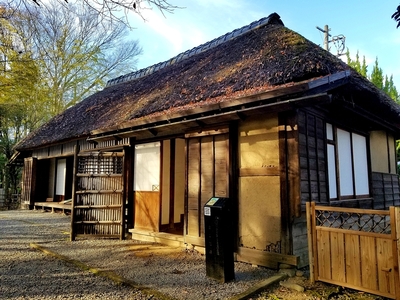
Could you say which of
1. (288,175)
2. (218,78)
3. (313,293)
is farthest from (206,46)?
(313,293)

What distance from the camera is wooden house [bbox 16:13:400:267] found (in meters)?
4.27

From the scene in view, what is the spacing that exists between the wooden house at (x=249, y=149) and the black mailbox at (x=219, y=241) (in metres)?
0.84

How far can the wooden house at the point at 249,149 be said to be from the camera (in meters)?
4.27

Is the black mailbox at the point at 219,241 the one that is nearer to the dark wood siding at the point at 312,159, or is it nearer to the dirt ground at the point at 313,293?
the dirt ground at the point at 313,293

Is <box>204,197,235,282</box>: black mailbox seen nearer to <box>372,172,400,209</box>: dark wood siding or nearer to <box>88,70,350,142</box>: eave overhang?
<box>88,70,350,142</box>: eave overhang

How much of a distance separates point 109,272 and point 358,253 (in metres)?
3.20

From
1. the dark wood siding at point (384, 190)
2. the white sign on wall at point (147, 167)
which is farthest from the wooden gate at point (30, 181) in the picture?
the dark wood siding at point (384, 190)

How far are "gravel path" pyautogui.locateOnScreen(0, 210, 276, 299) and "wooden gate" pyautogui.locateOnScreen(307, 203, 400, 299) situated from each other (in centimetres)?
83

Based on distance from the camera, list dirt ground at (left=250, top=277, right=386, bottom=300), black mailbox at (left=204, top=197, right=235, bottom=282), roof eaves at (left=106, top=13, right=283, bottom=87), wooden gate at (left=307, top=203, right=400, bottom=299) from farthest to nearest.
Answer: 1. roof eaves at (left=106, top=13, right=283, bottom=87)
2. black mailbox at (left=204, top=197, right=235, bottom=282)
3. dirt ground at (left=250, top=277, right=386, bottom=300)
4. wooden gate at (left=307, top=203, right=400, bottom=299)

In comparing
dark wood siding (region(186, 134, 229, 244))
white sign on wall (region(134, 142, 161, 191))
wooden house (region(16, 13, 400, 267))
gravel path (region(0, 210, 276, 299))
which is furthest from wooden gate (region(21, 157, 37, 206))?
dark wood siding (region(186, 134, 229, 244))

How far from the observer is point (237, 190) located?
189 inches

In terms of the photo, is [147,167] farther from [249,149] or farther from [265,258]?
[265,258]

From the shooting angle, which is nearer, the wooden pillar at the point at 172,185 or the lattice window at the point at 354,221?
the lattice window at the point at 354,221

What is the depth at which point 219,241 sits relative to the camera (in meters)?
3.78
